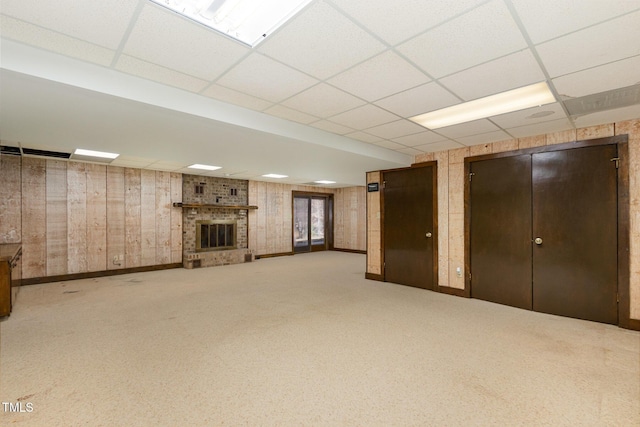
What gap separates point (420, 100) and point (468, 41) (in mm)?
998

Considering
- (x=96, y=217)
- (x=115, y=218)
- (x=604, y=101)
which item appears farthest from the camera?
(x=115, y=218)

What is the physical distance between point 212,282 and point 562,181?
6.15 metres

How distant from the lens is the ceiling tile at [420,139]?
4.18 meters

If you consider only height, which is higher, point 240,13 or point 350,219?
point 240,13

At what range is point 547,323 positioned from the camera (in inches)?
146

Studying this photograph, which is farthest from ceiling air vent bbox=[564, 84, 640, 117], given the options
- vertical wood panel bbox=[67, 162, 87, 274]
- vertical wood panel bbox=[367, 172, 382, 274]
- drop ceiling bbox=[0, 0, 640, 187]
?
vertical wood panel bbox=[67, 162, 87, 274]

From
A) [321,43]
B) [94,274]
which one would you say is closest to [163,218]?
[94,274]

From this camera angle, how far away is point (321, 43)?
204 centimetres

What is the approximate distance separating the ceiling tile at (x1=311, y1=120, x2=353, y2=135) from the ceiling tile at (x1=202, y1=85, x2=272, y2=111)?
0.81 meters

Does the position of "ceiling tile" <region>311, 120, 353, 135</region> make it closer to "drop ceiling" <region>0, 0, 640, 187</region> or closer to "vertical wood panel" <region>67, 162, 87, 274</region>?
"drop ceiling" <region>0, 0, 640, 187</region>

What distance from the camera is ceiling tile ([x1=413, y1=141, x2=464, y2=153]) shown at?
4695mm

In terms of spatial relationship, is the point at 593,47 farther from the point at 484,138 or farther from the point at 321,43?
the point at 484,138

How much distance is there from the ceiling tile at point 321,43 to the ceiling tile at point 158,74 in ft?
2.83

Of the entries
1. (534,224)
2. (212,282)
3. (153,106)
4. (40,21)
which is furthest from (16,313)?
(534,224)
